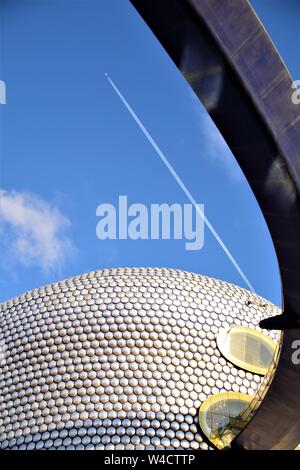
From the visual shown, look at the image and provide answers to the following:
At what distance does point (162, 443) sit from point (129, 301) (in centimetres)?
541

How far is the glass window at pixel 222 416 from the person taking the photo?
57.5 ft

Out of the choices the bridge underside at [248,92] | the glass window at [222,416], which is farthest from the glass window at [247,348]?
the bridge underside at [248,92]

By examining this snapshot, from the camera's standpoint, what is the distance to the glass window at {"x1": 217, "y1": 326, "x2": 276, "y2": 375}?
2069 cm

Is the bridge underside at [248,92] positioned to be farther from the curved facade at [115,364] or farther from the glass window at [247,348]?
the glass window at [247,348]

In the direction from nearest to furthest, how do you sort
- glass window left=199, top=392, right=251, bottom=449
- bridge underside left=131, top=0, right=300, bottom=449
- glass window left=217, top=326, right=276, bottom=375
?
bridge underside left=131, top=0, right=300, bottom=449 → glass window left=199, top=392, right=251, bottom=449 → glass window left=217, top=326, right=276, bottom=375

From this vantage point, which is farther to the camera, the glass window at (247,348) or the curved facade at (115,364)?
the glass window at (247,348)

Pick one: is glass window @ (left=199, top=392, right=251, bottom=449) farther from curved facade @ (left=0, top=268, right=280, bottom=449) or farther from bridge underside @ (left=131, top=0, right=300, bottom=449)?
bridge underside @ (left=131, top=0, right=300, bottom=449)

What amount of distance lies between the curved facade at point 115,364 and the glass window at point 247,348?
0.26 metres

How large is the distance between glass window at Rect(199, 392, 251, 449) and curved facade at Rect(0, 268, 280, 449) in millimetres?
227

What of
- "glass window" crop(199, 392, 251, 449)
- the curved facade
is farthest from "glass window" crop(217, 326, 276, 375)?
"glass window" crop(199, 392, 251, 449)

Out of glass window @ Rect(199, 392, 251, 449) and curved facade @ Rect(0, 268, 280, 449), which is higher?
curved facade @ Rect(0, 268, 280, 449)
